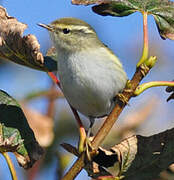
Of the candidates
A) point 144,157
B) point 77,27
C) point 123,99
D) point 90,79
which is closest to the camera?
point 123,99

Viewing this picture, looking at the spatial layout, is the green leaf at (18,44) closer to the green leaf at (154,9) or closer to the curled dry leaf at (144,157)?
the green leaf at (154,9)

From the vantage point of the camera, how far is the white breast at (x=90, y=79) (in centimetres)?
273

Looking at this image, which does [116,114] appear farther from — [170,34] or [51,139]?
[51,139]

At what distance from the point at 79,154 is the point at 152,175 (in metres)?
0.38

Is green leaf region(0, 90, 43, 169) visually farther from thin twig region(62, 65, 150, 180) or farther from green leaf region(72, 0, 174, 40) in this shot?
green leaf region(72, 0, 174, 40)

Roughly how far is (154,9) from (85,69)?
90cm

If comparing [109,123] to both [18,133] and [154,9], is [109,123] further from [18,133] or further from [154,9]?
[154,9]

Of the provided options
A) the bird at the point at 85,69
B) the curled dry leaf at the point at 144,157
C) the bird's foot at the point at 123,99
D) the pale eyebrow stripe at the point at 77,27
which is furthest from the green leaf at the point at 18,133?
the pale eyebrow stripe at the point at 77,27

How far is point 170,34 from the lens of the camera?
6.50 ft

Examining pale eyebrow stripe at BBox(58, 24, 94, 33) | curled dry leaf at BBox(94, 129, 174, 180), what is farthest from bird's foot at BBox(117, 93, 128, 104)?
pale eyebrow stripe at BBox(58, 24, 94, 33)

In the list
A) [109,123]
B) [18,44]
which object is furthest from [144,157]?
[18,44]

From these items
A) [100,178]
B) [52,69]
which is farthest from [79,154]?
[52,69]

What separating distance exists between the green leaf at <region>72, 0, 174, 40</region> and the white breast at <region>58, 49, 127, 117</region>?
77cm

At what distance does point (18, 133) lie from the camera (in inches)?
78.2
